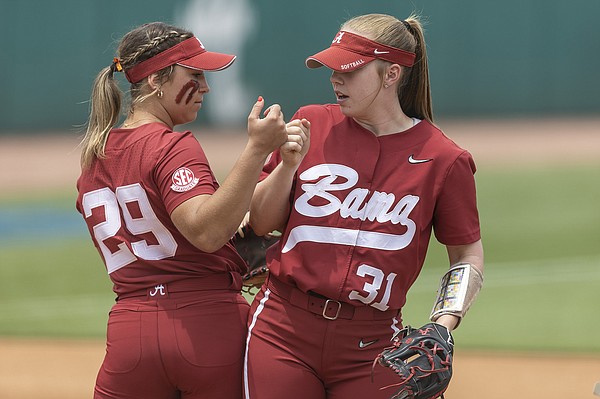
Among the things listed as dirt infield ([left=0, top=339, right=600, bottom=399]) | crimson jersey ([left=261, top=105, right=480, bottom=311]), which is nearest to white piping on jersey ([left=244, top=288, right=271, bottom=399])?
crimson jersey ([left=261, top=105, right=480, bottom=311])

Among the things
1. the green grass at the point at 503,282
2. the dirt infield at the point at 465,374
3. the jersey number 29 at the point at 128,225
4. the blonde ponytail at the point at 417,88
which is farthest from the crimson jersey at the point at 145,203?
the green grass at the point at 503,282

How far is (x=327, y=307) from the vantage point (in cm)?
302

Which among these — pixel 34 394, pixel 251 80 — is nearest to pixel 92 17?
pixel 251 80

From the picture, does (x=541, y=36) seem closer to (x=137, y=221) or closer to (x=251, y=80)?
(x=251, y=80)

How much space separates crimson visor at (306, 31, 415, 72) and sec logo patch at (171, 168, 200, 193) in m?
0.55

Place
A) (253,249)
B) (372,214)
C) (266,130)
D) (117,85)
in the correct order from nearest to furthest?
(266,130) < (372,214) < (117,85) < (253,249)

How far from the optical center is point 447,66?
1909 centimetres

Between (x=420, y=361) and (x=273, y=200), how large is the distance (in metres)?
0.67

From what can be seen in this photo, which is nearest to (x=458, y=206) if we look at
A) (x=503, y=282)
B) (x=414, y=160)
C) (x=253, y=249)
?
(x=414, y=160)

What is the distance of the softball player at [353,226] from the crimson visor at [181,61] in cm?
34

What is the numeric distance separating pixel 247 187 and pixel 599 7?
17078 mm

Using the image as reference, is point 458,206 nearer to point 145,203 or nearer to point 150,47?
point 145,203

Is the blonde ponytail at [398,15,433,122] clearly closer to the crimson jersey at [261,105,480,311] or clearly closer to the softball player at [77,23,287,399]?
the crimson jersey at [261,105,480,311]

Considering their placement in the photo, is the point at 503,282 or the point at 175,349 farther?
the point at 503,282
